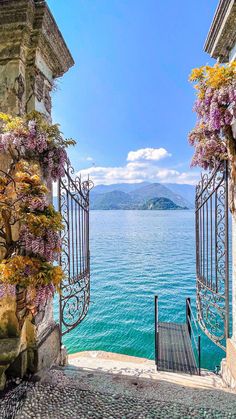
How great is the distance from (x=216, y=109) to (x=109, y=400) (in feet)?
9.61

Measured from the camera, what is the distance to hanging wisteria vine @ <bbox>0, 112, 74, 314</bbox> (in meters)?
2.18

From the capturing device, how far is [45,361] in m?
2.69

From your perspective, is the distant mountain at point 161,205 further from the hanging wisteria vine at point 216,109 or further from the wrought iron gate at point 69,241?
the hanging wisteria vine at point 216,109

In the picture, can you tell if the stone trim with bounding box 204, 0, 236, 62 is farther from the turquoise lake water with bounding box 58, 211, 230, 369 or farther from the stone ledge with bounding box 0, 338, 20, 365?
the turquoise lake water with bounding box 58, 211, 230, 369

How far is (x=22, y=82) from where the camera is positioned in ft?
8.18

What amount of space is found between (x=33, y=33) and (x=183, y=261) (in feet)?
61.8

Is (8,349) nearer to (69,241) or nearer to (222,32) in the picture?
(69,241)

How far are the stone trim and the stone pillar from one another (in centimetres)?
185

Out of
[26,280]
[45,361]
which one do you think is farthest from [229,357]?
[26,280]

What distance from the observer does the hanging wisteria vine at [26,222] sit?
218 cm

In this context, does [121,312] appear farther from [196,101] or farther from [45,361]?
[196,101]

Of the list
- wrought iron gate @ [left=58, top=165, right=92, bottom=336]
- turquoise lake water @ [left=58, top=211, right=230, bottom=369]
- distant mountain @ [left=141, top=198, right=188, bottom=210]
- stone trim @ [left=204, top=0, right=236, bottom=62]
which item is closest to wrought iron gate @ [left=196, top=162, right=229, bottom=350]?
stone trim @ [left=204, top=0, right=236, bottom=62]

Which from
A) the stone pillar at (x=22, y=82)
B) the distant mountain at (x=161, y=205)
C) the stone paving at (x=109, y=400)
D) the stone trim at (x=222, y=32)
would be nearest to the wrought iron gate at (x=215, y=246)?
the stone paving at (x=109, y=400)

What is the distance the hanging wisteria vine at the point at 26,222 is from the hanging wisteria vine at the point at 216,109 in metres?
1.73
